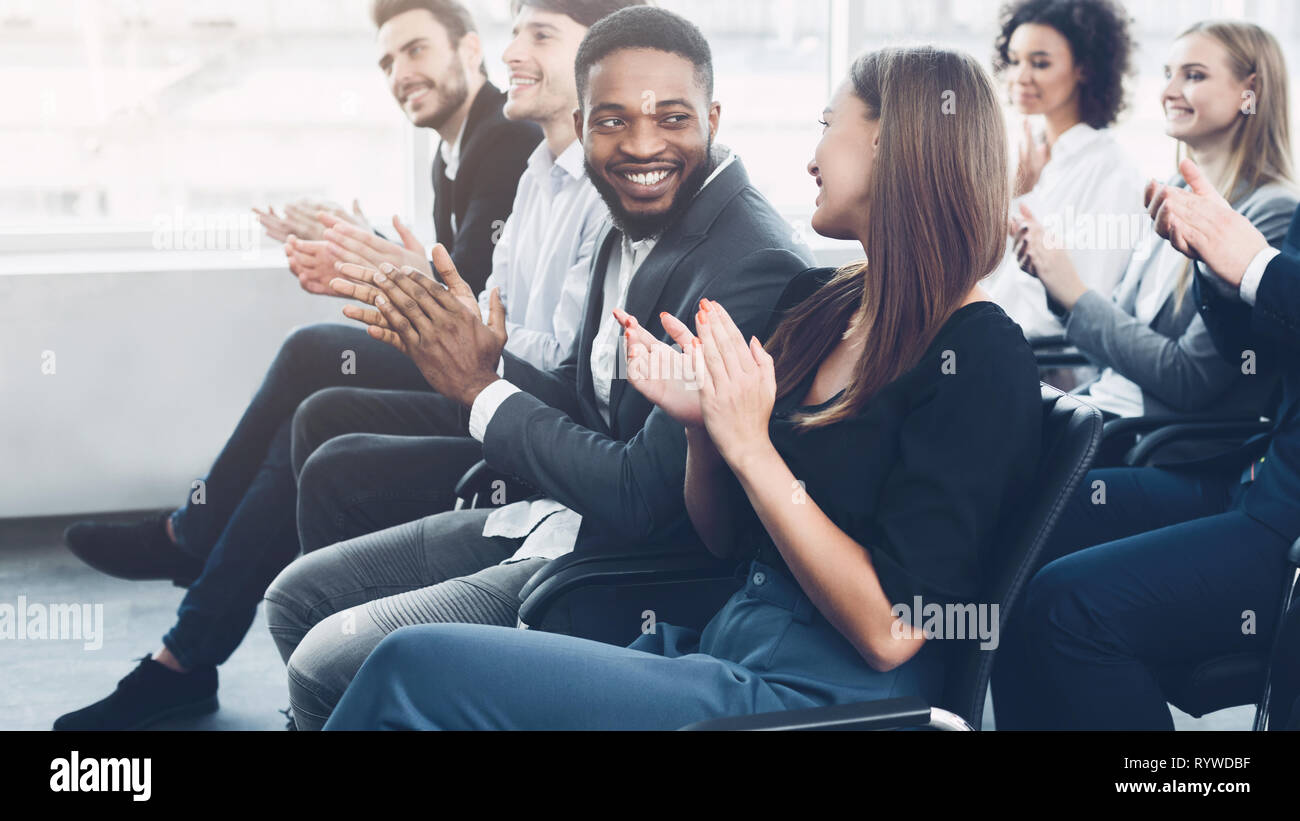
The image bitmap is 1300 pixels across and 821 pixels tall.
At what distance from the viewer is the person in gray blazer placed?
2.17 meters

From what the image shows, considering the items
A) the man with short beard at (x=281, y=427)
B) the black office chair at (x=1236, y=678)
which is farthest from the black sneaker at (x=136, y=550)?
the black office chair at (x=1236, y=678)

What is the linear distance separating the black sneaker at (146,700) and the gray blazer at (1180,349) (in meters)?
1.94

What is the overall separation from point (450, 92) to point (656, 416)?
1.70 meters

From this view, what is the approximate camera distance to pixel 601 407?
6.12ft

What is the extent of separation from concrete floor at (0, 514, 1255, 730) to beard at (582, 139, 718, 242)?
1.34 meters

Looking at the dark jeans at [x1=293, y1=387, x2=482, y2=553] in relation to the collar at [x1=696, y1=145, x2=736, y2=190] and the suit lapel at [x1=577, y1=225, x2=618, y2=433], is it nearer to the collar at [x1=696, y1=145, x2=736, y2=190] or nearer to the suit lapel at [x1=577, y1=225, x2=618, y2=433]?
the suit lapel at [x1=577, y1=225, x2=618, y2=433]

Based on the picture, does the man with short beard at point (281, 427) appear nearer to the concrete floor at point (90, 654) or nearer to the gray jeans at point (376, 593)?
the concrete floor at point (90, 654)

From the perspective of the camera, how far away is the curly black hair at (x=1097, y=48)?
2.94 m

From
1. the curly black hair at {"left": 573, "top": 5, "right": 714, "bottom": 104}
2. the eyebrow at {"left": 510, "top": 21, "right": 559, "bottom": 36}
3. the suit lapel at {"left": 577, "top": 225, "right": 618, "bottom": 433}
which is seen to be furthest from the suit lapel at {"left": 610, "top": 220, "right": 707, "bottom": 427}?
the eyebrow at {"left": 510, "top": 21, "right": 559, "bottom": 36}

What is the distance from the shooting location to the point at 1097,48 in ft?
9.66

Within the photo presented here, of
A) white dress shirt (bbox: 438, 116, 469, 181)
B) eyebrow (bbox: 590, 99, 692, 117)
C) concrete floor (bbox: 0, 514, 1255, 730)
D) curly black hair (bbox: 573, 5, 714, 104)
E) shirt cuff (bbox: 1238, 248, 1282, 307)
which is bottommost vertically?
concrete floor (bbox: 0, 514, 1255, 730)
